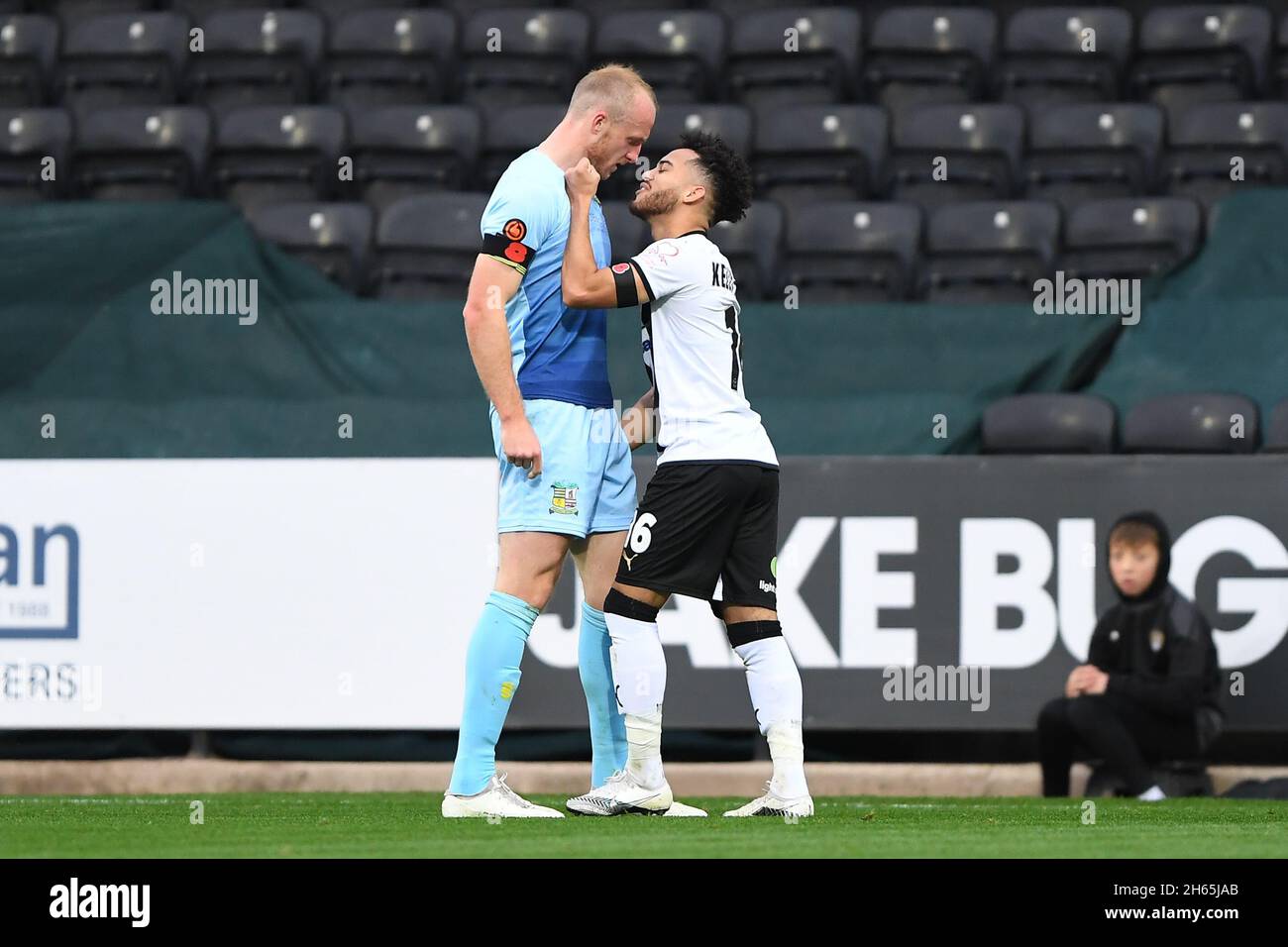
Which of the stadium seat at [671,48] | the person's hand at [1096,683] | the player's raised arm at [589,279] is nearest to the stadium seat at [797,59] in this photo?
the stadium seat at [671,48]

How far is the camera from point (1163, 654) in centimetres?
787

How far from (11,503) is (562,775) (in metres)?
2.57

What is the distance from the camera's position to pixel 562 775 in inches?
324

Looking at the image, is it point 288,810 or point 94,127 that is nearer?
point 288,810

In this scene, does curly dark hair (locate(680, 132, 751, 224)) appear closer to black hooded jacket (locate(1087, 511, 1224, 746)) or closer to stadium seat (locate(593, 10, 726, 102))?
black hooded jacket (locate(1087, 511, 1224, 746))

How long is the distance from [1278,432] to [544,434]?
3843 millimetres

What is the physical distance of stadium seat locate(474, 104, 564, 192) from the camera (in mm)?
10773

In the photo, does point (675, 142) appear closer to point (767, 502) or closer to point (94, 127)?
point (94, 127)

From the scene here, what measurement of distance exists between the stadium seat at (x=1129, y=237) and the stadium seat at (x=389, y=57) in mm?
4041

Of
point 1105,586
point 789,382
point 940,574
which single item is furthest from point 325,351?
point 1105,586

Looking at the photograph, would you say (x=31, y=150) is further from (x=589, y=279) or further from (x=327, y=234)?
(x=589, y=279)

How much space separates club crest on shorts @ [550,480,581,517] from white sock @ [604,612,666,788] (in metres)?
0.32

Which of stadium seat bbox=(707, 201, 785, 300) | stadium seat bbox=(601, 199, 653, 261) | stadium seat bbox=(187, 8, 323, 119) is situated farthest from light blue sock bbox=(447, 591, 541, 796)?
stadium seat bbox=(187, 8, 323, 119)

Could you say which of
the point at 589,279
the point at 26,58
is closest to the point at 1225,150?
the point at 589,279
